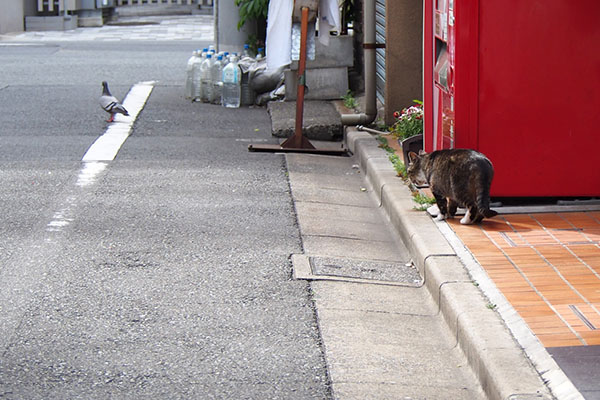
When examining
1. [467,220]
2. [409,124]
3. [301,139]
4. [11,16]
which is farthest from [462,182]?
[11,16]

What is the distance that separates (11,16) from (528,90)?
22166 millimetres

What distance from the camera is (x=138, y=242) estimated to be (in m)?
6.42

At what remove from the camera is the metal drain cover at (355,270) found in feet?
18.8

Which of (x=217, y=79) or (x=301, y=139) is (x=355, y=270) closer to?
(x=301, y=139)

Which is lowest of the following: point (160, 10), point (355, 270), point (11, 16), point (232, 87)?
point (355, 270)

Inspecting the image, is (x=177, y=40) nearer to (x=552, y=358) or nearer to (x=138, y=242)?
(x=138, y=242)

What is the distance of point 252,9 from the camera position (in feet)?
47.3

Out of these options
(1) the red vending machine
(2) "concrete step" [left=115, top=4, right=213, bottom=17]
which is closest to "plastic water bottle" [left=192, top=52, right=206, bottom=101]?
(1) the red vending machine

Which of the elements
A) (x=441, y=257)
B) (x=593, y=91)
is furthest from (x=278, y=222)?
(x=593, y=91)

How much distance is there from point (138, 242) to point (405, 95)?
4723 millimetres

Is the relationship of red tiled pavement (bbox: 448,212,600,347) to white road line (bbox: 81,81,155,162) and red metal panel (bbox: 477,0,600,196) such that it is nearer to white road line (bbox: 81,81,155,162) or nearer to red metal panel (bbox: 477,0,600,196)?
red metal panel (bbox: 477,0,600,196)

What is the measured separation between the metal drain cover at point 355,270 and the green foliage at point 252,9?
8.89m

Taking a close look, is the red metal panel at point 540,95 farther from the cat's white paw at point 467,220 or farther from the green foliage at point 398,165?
the green foliage at point 398,165

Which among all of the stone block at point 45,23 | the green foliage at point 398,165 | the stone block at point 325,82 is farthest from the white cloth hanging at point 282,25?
the stone block at point 45,23
